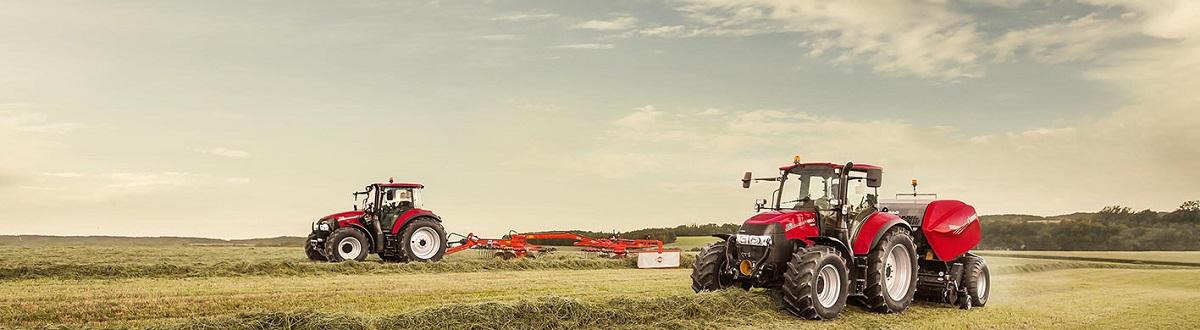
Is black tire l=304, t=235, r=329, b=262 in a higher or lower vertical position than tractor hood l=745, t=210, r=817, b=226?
lower

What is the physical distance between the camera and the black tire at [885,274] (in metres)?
11.2

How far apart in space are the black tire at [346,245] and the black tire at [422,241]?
87cm

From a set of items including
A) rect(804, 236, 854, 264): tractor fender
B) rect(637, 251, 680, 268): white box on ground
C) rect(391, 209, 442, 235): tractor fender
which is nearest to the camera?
rect(804, 236, 854, 264): tractor fender

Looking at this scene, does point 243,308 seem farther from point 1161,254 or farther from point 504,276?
point 1161,254

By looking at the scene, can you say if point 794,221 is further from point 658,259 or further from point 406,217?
point 406,217

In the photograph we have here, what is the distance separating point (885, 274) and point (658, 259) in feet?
34.5

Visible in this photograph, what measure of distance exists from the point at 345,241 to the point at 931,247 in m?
12.3

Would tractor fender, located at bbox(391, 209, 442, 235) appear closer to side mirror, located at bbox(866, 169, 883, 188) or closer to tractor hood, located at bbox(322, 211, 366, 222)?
tractor hood, located at bbox(322, 211, 366, 222)

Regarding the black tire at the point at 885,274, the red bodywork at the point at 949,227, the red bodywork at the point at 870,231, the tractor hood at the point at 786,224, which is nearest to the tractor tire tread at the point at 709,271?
the tractor hood at the point at 786,224

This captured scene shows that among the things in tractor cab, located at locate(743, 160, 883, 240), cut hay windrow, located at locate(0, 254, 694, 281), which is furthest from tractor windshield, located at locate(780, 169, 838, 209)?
cut hay windrow, located at locate(0, 254, 694, 281)

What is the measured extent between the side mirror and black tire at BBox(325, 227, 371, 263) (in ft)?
38.6

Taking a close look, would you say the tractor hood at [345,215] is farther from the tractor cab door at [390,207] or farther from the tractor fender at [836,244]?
the tractor fender at [836,244]

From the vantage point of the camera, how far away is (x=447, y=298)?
1158 cm

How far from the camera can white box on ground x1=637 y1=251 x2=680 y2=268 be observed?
21375 millimetres
